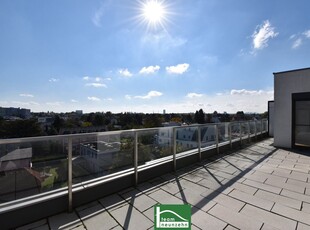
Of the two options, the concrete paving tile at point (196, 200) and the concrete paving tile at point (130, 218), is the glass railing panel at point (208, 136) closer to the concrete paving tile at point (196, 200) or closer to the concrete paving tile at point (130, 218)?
the concrete paving tile at point (196, 200)

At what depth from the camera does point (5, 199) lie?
1.95 metres

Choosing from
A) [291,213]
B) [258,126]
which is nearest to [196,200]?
[291,213]

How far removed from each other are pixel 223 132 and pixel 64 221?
520cm

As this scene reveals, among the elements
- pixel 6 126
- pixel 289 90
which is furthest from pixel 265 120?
pixel 6 126

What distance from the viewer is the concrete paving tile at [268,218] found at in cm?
196

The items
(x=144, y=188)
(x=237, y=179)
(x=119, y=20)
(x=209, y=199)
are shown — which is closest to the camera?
(x=209, y=199)

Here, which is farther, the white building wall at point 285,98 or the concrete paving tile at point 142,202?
the white building wall at point 285,98

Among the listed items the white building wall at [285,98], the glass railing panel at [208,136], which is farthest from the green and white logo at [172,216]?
the white building wall at [285,98]

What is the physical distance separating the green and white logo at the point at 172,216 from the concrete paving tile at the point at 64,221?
0.97m

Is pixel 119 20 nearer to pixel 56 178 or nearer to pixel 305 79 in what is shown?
pixel 56 178

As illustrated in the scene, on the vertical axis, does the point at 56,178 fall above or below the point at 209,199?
above

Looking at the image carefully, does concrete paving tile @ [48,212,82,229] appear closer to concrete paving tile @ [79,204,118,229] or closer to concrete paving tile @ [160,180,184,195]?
concrete paving tile @ [79,204,118,229]

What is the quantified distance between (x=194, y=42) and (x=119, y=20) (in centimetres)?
332

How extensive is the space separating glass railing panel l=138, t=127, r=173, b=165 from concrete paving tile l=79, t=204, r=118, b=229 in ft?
3.83
